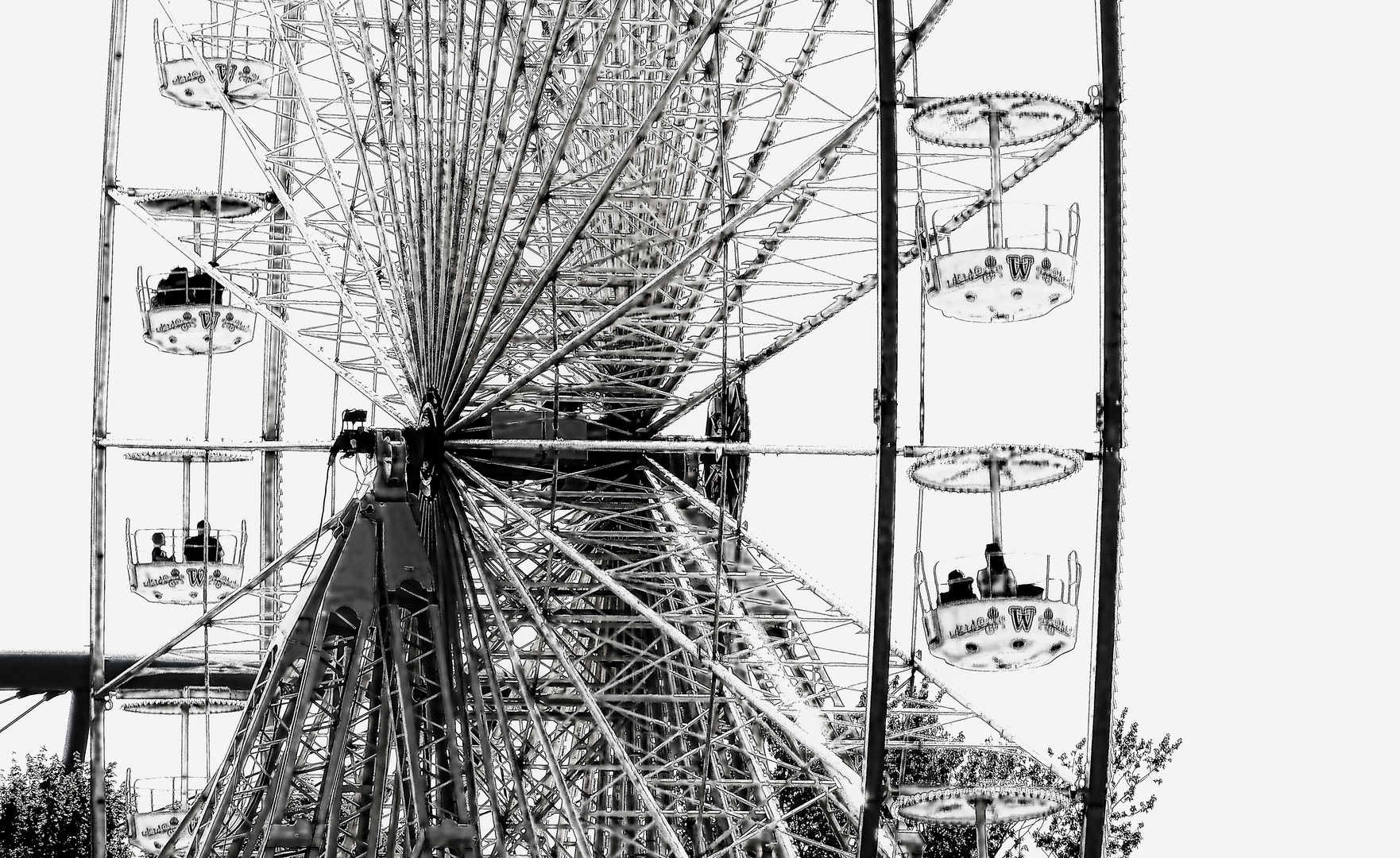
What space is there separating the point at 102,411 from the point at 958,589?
10095 mm

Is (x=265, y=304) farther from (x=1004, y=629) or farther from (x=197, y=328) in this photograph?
(x=1004, y=629)

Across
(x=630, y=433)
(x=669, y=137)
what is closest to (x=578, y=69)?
(x=669, y=137)

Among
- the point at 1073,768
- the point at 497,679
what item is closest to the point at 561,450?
the point at 497,679

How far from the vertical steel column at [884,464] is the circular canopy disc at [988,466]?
436 mm

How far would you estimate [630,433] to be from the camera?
22859mm

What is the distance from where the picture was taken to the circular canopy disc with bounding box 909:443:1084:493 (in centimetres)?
1564

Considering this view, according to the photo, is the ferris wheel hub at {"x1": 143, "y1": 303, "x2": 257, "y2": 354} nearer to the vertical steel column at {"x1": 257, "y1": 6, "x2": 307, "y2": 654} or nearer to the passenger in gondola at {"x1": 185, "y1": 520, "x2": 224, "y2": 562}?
the vertical steel column at {"x1": 257, "y1": 6, "x2": 307, "y2": 654}

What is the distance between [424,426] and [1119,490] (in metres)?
6.73

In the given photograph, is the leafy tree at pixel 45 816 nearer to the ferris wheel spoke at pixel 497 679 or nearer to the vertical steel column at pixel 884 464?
the ferris wheel spoke at pixel 497 679

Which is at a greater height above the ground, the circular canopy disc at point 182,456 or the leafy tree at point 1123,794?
the circular canopy disc at point 182,456

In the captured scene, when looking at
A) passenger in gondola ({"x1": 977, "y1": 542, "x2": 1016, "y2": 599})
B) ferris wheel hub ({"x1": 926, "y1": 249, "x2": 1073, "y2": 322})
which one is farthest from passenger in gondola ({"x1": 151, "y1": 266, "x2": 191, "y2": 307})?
passenger in gondola ({"x1": 977, "y1": 542, "x2": 1016, "y2": 599})

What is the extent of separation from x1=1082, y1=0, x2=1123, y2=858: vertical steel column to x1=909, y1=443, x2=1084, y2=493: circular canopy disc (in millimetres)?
326

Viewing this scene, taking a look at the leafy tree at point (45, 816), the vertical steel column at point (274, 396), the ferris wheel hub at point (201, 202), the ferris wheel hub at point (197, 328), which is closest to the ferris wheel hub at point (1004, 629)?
the ferris wheel hub at point (201, 202)

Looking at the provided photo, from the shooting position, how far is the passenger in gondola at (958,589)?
614 inches
